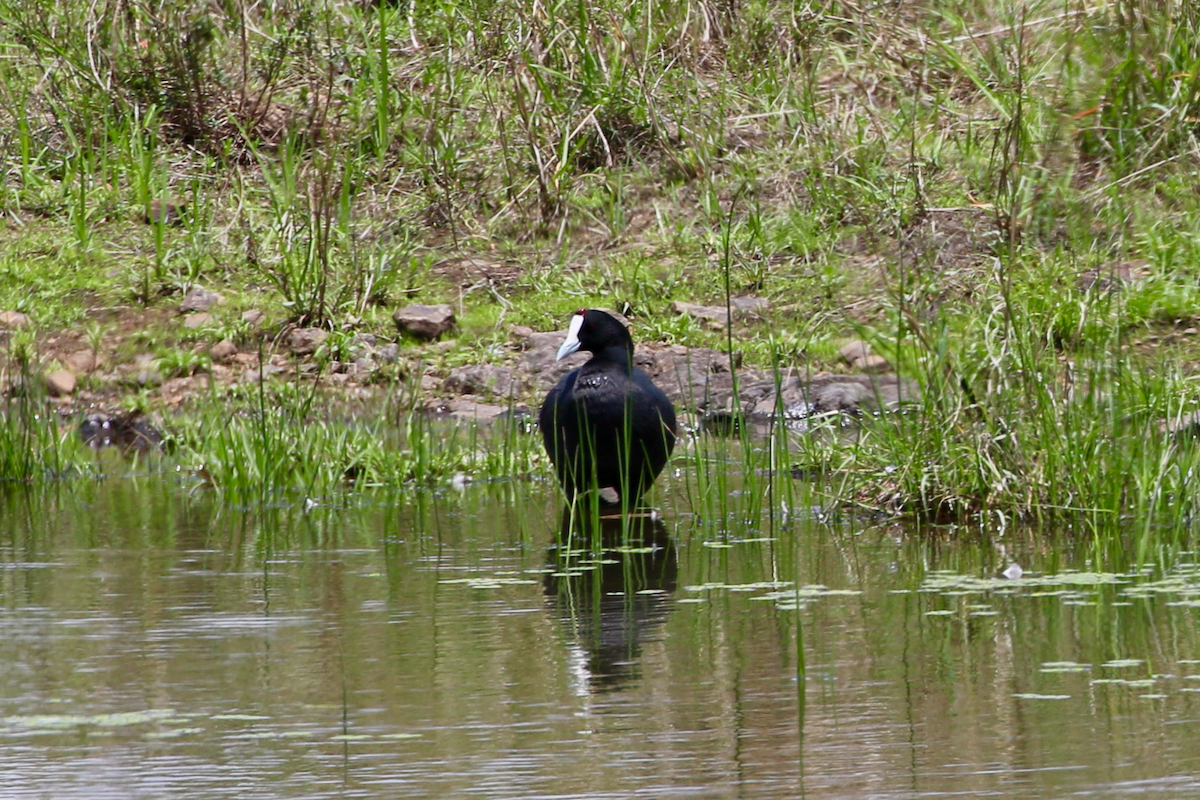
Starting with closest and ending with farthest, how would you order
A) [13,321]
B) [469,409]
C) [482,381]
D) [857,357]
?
[469,409] < [857,357] < [482,381] < [13,321]

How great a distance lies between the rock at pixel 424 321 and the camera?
31.1 ft

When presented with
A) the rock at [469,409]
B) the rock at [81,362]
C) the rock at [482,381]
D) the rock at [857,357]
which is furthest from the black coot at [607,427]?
the rock at [81,362]

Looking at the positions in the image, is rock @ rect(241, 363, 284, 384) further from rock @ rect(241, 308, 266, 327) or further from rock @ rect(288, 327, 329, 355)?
rock @ rect(241, 308, 266, 327)

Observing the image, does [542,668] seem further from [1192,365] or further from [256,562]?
[1192,365]

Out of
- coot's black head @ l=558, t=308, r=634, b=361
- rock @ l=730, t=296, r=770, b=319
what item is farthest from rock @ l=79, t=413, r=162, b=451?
rock @ l=730, t=296, r=770, b=319

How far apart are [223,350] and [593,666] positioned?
20.2 feet

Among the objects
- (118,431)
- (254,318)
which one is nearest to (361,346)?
(254,318)

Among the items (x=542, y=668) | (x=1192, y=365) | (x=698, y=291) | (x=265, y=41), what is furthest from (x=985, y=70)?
(x=542, y=668)

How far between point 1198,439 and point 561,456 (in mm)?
2119

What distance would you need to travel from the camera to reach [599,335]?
6555mm

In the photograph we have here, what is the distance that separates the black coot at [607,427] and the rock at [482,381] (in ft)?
7.88

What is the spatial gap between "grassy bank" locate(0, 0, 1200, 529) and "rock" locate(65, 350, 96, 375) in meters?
0.11

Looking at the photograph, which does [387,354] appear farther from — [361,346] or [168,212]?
[168,212]

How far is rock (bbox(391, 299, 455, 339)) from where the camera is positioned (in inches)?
373
